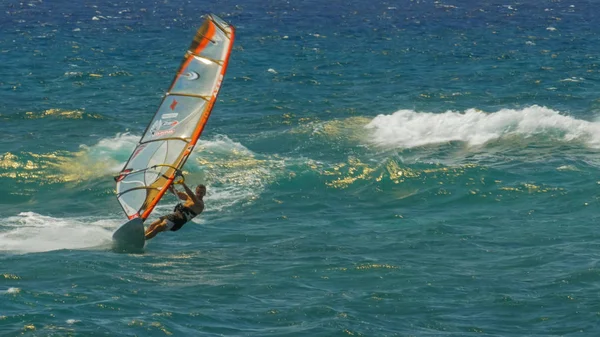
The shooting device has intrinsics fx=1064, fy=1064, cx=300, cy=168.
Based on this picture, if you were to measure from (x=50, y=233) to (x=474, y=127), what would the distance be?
1430cm

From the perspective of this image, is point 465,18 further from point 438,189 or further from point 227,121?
point 438,189

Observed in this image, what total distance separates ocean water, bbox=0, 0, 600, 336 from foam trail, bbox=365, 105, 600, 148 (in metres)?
0.10

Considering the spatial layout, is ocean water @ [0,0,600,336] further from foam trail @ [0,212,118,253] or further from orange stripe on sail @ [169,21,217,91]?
orange stripe on sail @ [169,21,217,91]

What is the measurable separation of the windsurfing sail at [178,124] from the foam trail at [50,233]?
1283 mm

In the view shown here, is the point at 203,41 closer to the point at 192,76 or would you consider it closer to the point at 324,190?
the point at 192,76

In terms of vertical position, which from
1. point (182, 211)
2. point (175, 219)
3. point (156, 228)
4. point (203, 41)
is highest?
point (203, 41)

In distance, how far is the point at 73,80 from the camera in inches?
1629

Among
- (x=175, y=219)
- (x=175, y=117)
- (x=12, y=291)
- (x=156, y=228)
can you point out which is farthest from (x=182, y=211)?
(x=12, y=291)

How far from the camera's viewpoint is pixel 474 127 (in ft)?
103

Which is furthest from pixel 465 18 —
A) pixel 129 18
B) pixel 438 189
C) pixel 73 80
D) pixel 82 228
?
pixel 82 228

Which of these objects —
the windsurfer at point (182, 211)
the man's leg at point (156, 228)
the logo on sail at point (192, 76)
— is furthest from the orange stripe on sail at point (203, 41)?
the man's leg at point (156, 228)

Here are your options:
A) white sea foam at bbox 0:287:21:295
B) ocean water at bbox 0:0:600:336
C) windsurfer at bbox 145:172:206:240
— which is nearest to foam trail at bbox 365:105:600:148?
ocean water at bbox 0:0:600:336

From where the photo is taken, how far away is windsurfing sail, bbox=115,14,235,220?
20672 mm

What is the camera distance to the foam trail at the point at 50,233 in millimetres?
20719
